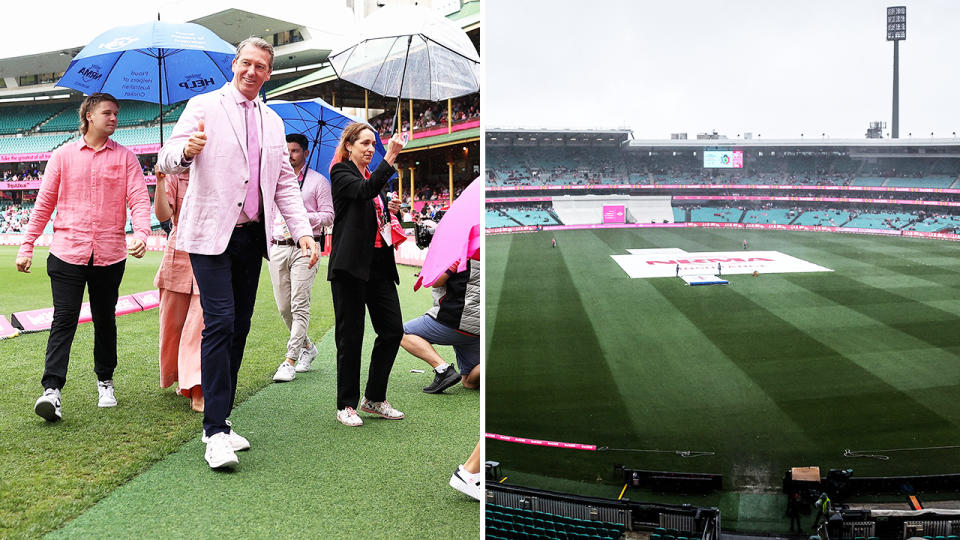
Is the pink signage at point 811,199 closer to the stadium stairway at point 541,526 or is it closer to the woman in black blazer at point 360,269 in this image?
the stadium stairway at point 541,526

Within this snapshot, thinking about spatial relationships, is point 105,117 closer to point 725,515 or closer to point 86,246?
point 86,246

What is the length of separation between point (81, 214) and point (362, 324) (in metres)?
1.19

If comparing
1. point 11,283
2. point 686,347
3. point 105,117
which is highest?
point 105,117

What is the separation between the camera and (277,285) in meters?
3.72

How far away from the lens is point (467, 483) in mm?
1929

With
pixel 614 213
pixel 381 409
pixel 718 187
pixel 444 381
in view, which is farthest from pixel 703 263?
pixel 381 409

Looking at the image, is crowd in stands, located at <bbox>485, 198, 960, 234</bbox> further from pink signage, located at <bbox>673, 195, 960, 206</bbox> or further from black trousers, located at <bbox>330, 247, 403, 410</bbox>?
black trousers, located at <bbox>330, 247, 403, 410</bbox>

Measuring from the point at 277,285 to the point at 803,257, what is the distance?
1139 inches

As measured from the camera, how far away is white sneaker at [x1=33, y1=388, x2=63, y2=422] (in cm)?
254

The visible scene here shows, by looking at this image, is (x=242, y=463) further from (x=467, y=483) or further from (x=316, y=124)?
(x=316, y=124)

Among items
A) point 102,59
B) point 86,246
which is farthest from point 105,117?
point 86,246

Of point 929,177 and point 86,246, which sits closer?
point 86,246

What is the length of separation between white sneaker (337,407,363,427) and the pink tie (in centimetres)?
88

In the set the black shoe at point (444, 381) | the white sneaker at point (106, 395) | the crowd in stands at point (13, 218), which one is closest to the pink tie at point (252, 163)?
the white sneaker at point (106, 395)
